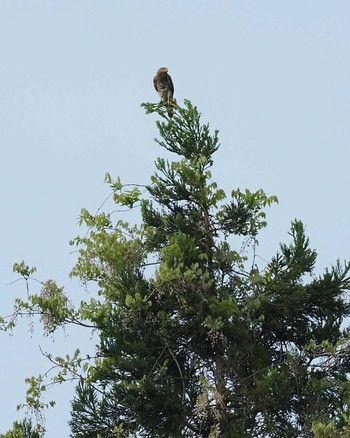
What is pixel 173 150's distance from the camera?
19578 millimetres

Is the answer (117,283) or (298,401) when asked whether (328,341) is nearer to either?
(298,401)

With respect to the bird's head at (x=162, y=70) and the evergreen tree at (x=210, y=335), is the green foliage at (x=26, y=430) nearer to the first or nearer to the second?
the evergreen tree at (x=210, y=335)

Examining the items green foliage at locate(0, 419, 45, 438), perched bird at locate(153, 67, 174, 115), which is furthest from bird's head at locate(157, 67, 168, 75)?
green foliage at locate(0, 419, 45, 438)

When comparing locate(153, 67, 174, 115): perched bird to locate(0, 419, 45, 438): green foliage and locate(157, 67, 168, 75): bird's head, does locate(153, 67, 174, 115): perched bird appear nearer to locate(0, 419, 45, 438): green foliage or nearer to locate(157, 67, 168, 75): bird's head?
locate(157, 67, 168, 75): bird's head

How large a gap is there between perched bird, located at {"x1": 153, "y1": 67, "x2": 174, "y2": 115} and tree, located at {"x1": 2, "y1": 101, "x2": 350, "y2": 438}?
2932 mm

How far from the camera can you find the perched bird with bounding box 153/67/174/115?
865 inches

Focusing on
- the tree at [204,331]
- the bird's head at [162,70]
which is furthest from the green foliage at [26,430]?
the bird's head at [162,70]

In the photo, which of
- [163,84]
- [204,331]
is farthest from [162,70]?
[204,331]

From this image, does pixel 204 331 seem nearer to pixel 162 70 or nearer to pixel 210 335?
pixel 210 335

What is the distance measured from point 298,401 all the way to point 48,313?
345 cm

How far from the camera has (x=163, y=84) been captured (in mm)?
22281

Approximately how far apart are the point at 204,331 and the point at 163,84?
545 cm

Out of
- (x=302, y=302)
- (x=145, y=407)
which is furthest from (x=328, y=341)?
(x=145, y=407)

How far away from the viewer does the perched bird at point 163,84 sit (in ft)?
72.1
